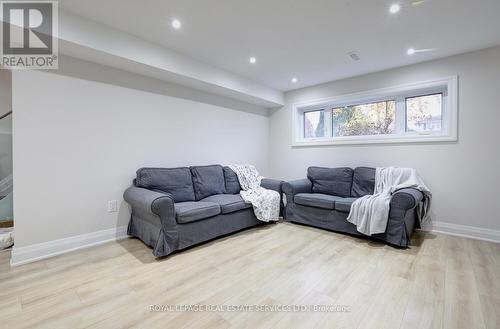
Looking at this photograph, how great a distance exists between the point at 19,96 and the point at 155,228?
1874 mm

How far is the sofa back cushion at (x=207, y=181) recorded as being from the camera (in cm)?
334

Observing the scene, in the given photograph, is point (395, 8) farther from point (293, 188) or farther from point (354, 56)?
point (293, 188)

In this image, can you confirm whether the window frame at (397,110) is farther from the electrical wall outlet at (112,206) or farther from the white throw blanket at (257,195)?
the electrical wall outlet at (112,206)

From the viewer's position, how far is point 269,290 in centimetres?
184

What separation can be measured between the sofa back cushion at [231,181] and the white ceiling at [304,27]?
65.4 inches

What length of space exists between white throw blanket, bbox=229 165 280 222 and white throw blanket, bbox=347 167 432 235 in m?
1.07

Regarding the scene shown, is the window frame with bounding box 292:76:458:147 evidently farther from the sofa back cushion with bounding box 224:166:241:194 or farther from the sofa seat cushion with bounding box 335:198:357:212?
the sofa back cushion with bounding box 224:166:241:194

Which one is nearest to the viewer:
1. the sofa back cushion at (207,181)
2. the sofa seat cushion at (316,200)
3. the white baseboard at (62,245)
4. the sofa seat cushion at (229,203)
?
the white baseboard at (62,245)

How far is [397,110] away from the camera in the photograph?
3652 millimetres

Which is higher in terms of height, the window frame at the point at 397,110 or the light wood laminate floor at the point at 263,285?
the window frame at the point at 397,110

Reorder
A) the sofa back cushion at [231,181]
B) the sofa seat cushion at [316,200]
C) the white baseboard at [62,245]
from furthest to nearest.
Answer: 1. the sofa back cushion at [231,181]
2. the sofa seat cushion at [316,200]
3. the white baseboard at [62,245]

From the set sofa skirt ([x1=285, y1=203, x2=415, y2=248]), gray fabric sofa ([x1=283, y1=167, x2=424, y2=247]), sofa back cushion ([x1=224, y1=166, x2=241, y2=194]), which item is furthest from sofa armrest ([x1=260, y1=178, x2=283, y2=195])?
sofa back cushion ([x1=224, y1=166, x2=241, y2=194])

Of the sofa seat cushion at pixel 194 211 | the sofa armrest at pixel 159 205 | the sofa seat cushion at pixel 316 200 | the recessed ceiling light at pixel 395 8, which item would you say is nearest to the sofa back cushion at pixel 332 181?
the sofa seat cushion at pixel 316 200

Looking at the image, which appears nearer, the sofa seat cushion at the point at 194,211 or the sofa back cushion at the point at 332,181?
the sofa seat cushion at the point at 194,211
